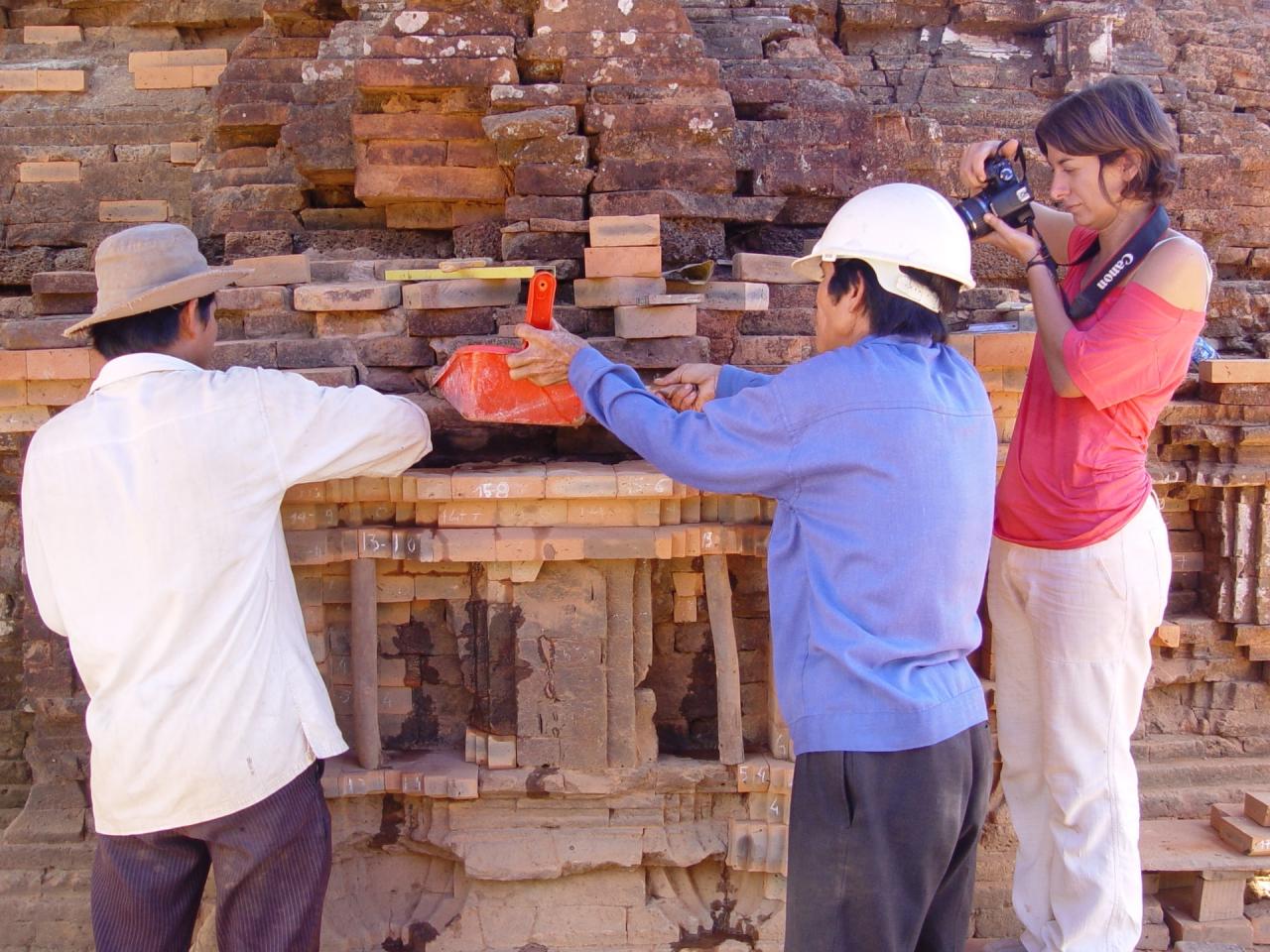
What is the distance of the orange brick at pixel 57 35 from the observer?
208 inches

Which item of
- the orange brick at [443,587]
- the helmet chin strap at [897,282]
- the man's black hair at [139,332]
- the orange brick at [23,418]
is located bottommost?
the orange brick at [443,587]

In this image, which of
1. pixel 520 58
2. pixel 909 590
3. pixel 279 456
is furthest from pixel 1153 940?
pixel 520 58

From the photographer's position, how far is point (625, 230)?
3242 mm

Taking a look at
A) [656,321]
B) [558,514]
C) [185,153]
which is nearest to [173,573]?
[558,514]

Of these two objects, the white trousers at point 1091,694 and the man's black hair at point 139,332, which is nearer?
the man's black hair at point 139,332

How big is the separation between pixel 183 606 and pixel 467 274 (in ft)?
4.37

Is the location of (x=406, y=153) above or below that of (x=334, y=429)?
above

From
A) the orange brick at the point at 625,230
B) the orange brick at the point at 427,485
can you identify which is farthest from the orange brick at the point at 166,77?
the orange brick at the point at 427,485

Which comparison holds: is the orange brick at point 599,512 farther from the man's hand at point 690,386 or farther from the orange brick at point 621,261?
the orange brick at point 621,261

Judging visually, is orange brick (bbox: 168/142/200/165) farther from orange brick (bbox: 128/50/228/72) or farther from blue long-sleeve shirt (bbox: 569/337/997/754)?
blue long-sleeve shirt (bbox: 569/337/997/754)

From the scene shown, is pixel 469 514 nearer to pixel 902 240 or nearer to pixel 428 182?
pixel 428 182

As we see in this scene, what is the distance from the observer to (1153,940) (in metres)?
3.69

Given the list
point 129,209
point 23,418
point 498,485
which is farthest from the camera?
point 129,209

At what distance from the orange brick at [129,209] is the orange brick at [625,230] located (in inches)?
100
